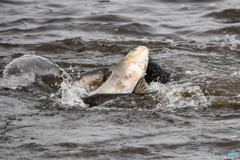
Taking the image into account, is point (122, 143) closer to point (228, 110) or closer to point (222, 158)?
point (222, 158)

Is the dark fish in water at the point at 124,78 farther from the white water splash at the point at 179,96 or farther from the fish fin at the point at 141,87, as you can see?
the white water splash at the point at 179,96

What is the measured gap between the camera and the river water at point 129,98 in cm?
478

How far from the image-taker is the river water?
4781 millimetres

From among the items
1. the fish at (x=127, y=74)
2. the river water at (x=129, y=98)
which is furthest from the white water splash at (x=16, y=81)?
the fish at (x=127, y=74)

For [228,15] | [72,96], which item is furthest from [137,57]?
[228,15]

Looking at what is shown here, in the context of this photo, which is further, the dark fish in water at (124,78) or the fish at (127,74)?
the fish at (127,74)

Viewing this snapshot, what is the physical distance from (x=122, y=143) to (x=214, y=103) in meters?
1.88

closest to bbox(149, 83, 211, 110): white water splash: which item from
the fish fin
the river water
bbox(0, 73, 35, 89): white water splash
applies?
the river water

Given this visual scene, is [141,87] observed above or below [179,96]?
above

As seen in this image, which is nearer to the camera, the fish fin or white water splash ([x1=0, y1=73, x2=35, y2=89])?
the fish fin

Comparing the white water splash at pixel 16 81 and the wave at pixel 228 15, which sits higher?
the wave at pixel 228 15

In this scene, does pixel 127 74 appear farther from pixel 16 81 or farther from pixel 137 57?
pixel 16 81

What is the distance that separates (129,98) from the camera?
634 centimetres

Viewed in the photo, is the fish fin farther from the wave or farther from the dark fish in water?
the wave
